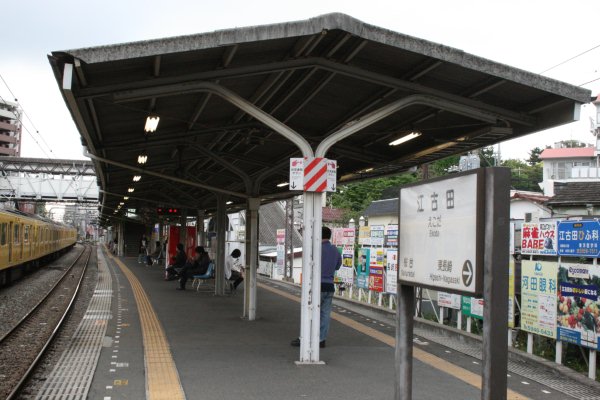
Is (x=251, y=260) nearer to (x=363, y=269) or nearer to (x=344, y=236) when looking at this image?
(x=363, y=269)

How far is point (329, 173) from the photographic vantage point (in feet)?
23.2

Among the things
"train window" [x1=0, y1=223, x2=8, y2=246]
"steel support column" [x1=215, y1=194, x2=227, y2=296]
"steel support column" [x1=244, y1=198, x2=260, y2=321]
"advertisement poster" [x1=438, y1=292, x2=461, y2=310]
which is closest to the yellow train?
"train window" [x1=0, y1=223, x2=8, y2=246]

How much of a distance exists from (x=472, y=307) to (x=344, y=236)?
531cm

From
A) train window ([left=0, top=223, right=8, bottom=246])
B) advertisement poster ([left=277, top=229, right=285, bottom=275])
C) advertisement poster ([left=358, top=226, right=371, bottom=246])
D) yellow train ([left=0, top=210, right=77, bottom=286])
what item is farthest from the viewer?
advertisement poster ([left=277, top=229, right=285, bottom=275])

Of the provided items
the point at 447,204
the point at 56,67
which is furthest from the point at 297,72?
the point at 447,204

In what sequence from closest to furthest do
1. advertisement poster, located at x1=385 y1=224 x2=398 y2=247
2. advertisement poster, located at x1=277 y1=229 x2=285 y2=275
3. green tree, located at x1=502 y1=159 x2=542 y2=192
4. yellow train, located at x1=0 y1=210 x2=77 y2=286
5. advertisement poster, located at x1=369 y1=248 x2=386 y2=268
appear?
advertisement poster, located at x1=385 y1=224 x2=398 y2=247 < advertisement poster, located at x1=369 y1=248 x2=386 y2=268 < yellow train, located at x1=0 y1=210 x2=77 y2=286 < advertisement poster, located at x1=277 y1=229 x2=285 y2=275 < green tree, located at x1=502 y1=159 x2=542 y2=192

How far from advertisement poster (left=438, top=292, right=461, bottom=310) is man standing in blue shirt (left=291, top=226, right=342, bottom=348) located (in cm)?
213

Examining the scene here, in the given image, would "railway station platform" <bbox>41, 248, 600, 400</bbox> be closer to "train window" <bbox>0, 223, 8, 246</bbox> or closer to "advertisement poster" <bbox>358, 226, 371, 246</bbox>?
"advertisement poster" <bbox>358, 226, 371, 246</bbox>

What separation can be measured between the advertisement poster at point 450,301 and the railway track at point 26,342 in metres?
5.72

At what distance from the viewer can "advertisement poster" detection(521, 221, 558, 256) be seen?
23.1 ft

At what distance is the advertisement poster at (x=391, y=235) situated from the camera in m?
10.9

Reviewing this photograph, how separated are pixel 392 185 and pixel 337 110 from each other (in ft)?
122

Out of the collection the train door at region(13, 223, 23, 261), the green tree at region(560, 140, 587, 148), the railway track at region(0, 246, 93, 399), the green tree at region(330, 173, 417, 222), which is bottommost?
the railway track at region(0, 246, 93, 399)

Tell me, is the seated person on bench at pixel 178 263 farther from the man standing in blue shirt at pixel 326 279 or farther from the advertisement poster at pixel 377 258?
the man standing in blue shirt at pixel 326 279
